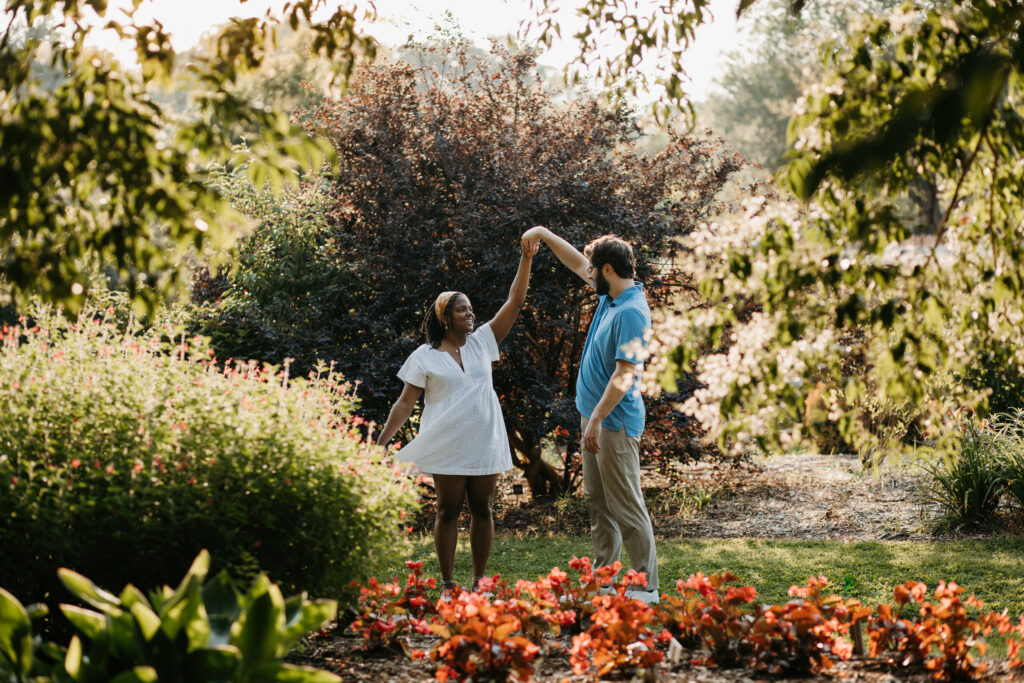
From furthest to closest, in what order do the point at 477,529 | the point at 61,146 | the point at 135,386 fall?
1. the point at 477,529
2. the point at 135,386
3. the point at 61,146

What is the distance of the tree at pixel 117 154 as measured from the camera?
7.50 feet

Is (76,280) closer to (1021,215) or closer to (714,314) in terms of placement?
(714,314)

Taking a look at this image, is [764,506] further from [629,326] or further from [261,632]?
[261,632]

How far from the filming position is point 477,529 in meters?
4.93

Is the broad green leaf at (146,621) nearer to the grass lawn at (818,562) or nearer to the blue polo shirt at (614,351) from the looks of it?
the blue polo shirt at (614,351)

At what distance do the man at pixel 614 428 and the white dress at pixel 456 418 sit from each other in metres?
0.51

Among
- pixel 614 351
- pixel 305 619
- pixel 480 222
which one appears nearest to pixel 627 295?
pixel 614 351

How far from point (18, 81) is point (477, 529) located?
3.28 metres

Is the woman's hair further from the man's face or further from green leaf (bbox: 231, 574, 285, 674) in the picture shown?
green leaf (bbox: 231, 574, 285, 674)

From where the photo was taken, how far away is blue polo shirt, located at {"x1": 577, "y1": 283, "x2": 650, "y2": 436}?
14.8ft

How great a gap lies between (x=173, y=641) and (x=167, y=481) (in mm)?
801

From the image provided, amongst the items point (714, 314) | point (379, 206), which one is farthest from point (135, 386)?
point (379, 206)

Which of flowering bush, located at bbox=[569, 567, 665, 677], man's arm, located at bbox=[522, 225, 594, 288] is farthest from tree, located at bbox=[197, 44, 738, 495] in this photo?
flowering bush, located at bbox=[569, 567, 665, 677]

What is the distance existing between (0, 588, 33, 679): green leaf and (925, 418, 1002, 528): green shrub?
21.8 feet
